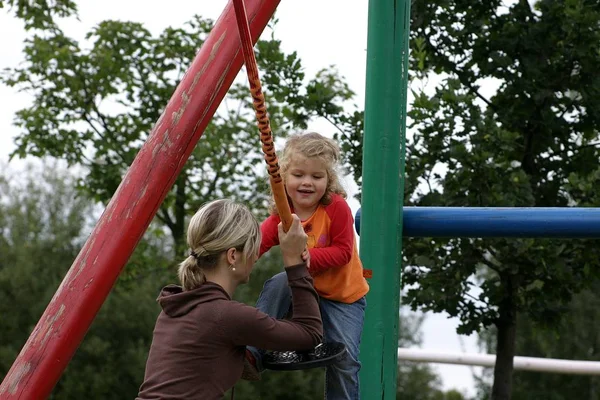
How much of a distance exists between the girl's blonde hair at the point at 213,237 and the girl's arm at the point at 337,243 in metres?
0.27

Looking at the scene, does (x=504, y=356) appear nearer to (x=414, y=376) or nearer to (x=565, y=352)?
(x=414, y=376)

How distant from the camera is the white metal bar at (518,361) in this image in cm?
663

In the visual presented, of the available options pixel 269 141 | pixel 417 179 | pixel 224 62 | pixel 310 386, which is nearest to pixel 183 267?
pixel 269 141

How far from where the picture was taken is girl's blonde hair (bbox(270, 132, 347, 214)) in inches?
102

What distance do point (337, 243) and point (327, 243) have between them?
0.13 ft

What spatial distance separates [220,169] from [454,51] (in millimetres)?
4016

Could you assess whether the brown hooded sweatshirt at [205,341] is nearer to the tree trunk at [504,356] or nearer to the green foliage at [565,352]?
the tree trunk at [504,356]

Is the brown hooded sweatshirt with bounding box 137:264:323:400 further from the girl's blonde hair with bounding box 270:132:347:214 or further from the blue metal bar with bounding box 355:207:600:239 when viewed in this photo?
the blue metal bar with bounding box 355:207:600:239

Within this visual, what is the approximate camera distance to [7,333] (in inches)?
378

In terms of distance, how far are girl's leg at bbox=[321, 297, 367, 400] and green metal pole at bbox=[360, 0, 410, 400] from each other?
10.9 inches

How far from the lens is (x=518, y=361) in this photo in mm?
6730

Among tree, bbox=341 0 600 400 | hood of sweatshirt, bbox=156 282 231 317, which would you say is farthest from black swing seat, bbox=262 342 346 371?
tree, bbox=341 0 600 400

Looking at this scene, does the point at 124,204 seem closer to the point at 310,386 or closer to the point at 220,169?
the point at 220,169

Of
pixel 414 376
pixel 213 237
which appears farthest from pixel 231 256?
A: pixel 414 376
